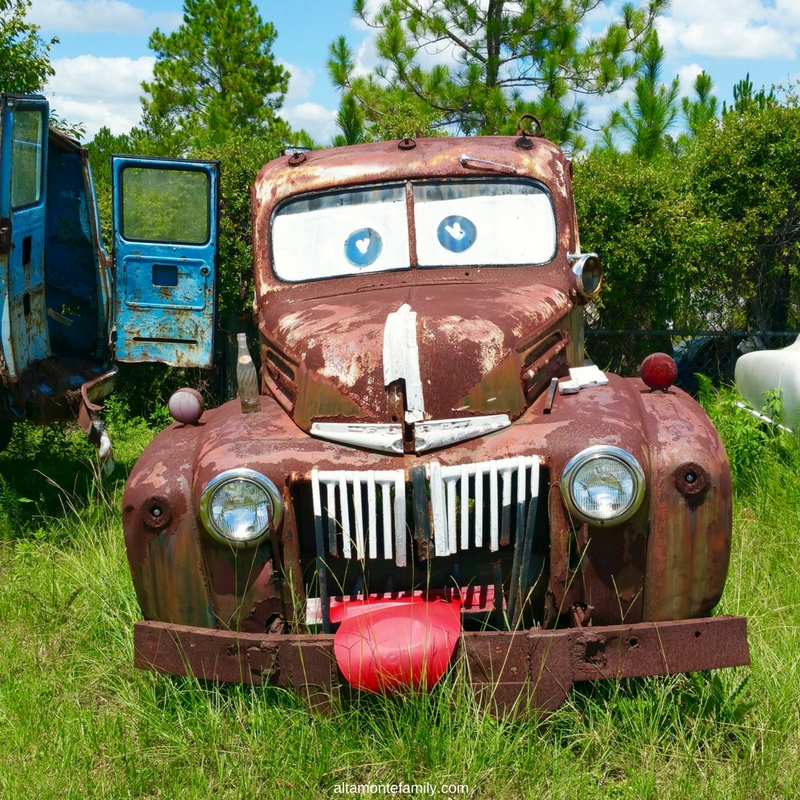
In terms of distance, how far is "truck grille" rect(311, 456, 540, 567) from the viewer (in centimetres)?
310

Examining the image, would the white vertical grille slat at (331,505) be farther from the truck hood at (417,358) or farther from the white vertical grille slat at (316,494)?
the truck hood at (417,358)

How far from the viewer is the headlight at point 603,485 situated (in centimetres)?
304

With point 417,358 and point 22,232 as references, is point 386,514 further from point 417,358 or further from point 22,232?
point 22,232

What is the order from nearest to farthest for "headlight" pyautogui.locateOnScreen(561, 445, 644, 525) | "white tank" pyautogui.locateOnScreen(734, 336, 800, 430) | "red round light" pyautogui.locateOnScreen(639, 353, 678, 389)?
"headlight" pyautogui.locateOnScreen(561, 445, 644, 525) < "red round light" pyautogui.locateOnScreen(639, 353, 678, 389) < "white tank" pyautogui.locateOnScreen(734, 336, 800, 430)

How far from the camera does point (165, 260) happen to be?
21.0 feet

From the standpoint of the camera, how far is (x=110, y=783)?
306 cm

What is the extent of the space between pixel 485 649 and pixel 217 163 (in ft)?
13.3

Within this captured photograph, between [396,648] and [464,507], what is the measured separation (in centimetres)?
51

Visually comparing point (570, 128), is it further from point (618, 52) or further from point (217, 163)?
point (217, 163)

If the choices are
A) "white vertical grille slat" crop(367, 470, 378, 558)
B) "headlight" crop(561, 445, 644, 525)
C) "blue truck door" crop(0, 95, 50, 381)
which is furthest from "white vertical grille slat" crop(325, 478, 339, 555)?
"blue truck door" crop(0, 95, 50, 381)

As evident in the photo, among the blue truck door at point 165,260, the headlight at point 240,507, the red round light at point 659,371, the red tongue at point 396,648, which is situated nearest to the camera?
the red tongue at point 396,648

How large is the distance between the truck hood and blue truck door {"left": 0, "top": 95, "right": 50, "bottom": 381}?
2.38 meters

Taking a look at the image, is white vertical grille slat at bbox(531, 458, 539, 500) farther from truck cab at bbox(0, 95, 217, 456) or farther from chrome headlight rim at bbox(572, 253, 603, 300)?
truck cab at bbox(0, 95, 217, 456)

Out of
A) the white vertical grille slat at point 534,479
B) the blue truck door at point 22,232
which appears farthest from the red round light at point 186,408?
the blue truck door at point 22,232
